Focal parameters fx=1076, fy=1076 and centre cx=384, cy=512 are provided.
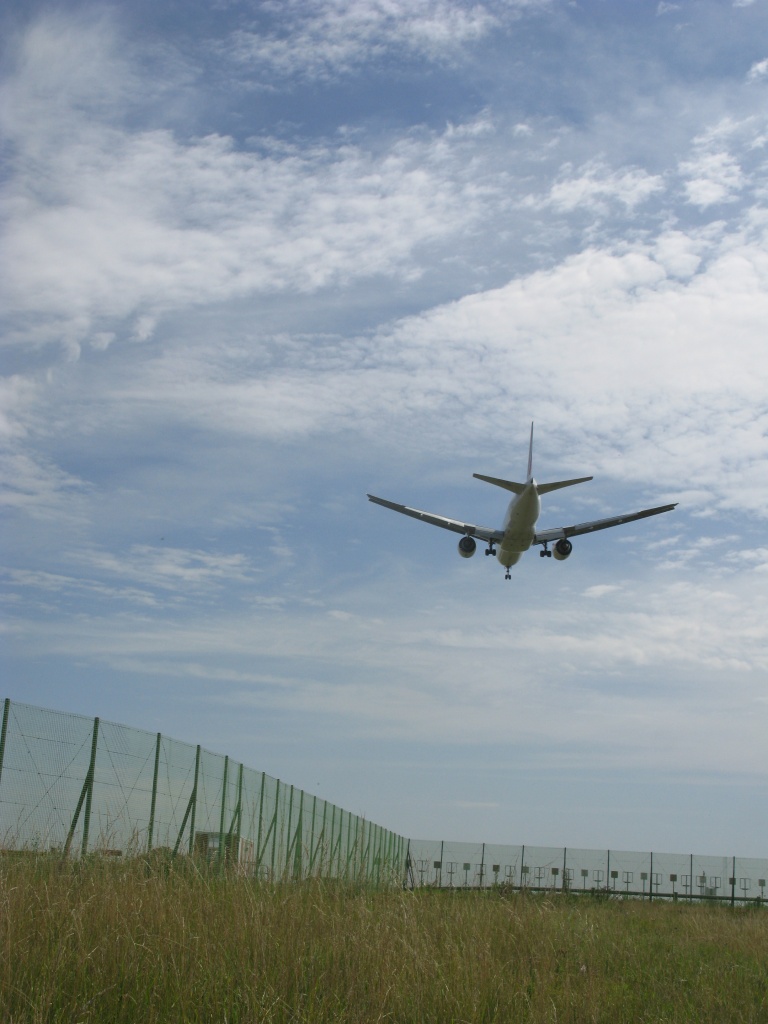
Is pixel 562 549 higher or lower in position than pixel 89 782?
higher

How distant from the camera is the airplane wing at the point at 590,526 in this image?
46.2m

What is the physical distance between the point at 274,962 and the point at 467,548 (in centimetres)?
3814

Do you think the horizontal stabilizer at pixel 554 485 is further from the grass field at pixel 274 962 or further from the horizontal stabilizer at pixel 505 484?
the grass field at pixel 274 962

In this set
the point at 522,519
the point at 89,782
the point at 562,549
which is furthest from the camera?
the point at 562,549

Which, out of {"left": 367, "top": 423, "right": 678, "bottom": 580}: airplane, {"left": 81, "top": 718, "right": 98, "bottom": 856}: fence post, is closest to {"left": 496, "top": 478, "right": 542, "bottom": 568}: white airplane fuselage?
{"left": 367, "top": 423, "right": 678, "bottom": 580}: airplane

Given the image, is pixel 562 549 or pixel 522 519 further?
pixel 562 549

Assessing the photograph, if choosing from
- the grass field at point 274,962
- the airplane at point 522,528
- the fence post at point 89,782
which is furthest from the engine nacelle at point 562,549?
the grass field at point 274,962

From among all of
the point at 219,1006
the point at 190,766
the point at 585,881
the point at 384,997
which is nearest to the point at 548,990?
the point at 384,997

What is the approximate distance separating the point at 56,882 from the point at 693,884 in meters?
54.7

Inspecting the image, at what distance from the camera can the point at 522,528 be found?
43531mm

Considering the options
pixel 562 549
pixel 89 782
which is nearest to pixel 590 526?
pixel 562 549

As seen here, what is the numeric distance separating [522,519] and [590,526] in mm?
5131

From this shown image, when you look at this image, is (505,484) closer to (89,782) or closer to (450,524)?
(450,524)

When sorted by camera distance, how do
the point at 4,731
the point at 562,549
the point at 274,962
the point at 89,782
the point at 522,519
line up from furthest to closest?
the point at 562,549
the point at 522,519
the point at 89,782
the point at 4,731
the point at 274,962
